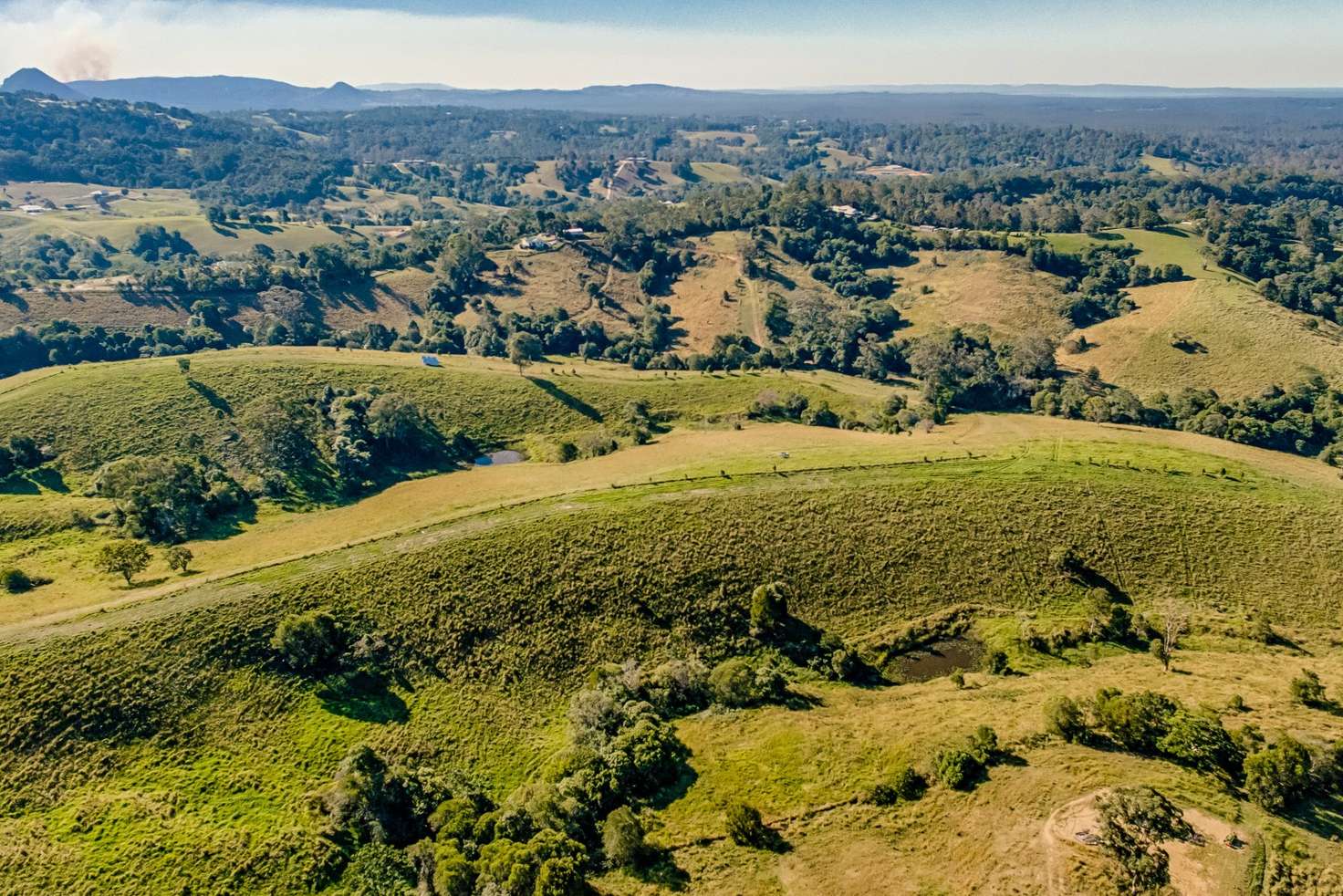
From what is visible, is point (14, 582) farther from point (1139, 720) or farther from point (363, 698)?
point (1139, 720)

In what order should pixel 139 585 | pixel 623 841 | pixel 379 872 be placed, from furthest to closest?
pixel 139 585
pixel 379 872
pixel 623 841

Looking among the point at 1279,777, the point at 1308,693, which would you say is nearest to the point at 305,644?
the point at 1279,777

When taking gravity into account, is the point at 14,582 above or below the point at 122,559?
below

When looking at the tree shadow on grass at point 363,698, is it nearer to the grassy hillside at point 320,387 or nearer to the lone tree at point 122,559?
the lone tree at point 122,559

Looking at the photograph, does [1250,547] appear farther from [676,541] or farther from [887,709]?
[676,541]

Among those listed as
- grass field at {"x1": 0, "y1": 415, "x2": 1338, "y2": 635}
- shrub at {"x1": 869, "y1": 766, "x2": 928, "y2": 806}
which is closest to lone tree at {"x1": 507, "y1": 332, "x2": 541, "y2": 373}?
grass field at {"x1": 0, "y1": 415, "x2": 1338, "y2": 635}

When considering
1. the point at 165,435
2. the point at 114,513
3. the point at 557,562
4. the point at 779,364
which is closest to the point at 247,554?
the point at 114,513
